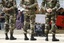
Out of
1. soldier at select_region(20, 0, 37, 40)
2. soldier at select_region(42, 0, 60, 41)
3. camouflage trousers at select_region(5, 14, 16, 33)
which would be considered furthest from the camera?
camouflage trousers at select_region(5, 14, 16, 33)

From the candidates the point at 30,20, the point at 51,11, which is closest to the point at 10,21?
the point at 30,20

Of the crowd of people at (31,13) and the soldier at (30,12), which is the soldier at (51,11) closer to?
the crowd of people at (31,13)

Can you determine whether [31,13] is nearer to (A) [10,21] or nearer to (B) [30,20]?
(B) [30,20]

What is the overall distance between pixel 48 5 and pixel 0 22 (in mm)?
5918

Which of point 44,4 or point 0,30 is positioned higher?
point 44,4

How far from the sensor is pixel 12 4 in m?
10.6

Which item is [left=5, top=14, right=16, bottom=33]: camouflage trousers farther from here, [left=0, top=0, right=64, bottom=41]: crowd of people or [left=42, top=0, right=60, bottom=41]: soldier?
[left=42, top=0, right=60, bottom=41]: soldier

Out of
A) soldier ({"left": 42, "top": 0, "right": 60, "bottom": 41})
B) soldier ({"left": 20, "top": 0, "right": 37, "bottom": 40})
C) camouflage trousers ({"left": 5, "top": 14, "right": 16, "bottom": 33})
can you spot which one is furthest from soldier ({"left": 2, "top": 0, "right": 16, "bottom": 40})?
soldier ({"left": 42, "top": 0, "right": 60, "bottom": 41})

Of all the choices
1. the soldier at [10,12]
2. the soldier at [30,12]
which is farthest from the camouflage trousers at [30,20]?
the soldier at [10,12]

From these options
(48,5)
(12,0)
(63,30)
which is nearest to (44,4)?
(48,5)

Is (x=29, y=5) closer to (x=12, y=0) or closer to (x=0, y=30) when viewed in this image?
(x=12, y=0)

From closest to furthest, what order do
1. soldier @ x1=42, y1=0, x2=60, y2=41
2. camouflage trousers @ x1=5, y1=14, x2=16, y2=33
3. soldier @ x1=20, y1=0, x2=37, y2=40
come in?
soldier @ x1=42, y1=0, x2=60, y2=41 → soldier @ x1=20, y1=0, x2=37, y2=40 → camouflage trousers @ x1=5, y1=14, x2=16, y2=33

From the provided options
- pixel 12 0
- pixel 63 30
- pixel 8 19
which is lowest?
pixel 63 30

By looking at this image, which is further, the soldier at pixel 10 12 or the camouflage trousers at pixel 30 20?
the soldier at pixel 10 12
